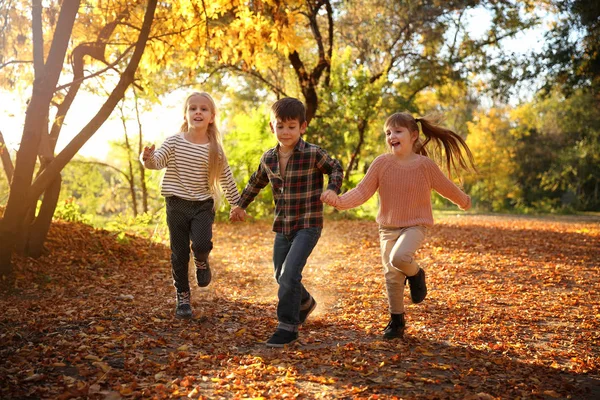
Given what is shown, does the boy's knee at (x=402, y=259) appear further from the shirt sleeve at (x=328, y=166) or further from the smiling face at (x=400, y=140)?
the smiling face at (x=400, y=140)

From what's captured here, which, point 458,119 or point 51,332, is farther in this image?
point 458,119

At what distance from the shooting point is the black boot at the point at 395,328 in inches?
169

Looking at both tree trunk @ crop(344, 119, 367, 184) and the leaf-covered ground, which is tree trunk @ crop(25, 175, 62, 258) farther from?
tree trunk @ crop(344, 119, 367, 184)

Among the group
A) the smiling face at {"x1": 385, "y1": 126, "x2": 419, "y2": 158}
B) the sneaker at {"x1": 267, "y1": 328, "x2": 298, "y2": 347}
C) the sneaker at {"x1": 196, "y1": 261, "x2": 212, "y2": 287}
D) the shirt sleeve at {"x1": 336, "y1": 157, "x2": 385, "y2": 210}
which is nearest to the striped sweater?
the sneaker at {"x1": 196, "y1": 261, "x2": 212, "y2": 287}

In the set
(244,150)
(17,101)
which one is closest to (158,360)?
(17,101)

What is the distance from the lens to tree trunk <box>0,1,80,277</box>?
5738mm

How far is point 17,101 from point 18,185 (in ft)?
7.44

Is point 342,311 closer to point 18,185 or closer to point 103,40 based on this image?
point 18,185

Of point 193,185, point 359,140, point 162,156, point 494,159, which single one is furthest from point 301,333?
point 494,159

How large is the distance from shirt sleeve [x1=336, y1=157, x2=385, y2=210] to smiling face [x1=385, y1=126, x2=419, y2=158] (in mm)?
131

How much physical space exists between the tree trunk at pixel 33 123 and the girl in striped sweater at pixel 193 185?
1.73 meters

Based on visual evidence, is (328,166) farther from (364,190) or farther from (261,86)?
(261,86)

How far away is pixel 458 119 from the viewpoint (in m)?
36.7

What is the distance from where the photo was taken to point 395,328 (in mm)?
4312
